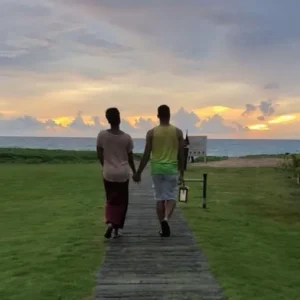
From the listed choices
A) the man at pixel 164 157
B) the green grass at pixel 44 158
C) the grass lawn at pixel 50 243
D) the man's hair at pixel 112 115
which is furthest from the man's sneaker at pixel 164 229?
the green grass at pixel 44 158

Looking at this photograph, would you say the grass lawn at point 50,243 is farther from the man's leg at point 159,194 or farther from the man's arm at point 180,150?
the man's arm at point 180,150

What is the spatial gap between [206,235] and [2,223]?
4772mm

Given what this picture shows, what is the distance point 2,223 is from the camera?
12.4 m

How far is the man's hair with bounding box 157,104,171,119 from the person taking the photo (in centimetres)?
922

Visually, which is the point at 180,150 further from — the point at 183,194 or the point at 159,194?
the point at 183,194

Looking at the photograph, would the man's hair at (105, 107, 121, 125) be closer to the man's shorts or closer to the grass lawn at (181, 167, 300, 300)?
the man's shorts

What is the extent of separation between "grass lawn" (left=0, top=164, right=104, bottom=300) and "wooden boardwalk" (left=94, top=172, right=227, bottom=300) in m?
0.25

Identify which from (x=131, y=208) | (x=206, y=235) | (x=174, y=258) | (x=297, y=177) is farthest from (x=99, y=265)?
(x=297, y=177)

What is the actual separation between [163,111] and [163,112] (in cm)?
2

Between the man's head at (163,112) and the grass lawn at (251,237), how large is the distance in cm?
197

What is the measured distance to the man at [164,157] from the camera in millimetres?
9211

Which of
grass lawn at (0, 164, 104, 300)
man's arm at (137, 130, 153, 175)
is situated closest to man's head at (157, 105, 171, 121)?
man's arm at (137, 130, 153, 175)

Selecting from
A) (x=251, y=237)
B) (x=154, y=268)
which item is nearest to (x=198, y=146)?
(x=251, y=237)

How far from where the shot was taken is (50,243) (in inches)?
369
